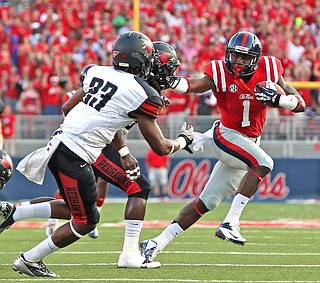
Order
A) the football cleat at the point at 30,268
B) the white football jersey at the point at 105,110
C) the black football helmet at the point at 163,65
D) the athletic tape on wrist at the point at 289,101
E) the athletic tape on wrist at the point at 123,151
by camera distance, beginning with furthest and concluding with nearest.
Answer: the athletic tape on wrist at the point at 289,101
the black football helmet at the point at 163,65
the athletic tape on wrist at the point at 123,151
the football cleat at the point at 30,268
the white football jersey at the point at 105,110

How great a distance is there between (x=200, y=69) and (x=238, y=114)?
8450 millimetres

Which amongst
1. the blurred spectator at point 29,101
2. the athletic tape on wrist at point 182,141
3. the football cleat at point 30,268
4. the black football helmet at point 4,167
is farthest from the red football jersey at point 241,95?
the blurred spectator at point 29,101

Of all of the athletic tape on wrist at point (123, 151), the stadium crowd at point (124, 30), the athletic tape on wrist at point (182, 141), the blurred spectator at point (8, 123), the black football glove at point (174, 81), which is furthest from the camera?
the stadium crowd at point (124, 30)

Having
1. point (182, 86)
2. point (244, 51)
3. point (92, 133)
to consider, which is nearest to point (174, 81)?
point (182, 86)

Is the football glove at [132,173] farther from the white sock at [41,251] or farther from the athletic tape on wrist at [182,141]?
the white sock at [41,251]

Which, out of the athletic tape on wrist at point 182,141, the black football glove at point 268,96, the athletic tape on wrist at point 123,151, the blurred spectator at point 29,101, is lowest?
the blurred spectator at point 29,101

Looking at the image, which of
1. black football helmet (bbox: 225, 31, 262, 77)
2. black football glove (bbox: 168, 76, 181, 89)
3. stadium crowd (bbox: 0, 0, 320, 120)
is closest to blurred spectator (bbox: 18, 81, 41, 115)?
stadium crowd (bbox: 0, 0, 320, 120)

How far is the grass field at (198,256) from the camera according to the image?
552 centimetres

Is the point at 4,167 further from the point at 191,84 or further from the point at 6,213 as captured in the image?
the point at 191,84

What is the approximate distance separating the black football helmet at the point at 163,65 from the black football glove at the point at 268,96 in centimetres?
67

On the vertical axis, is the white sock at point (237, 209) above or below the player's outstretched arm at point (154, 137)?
below

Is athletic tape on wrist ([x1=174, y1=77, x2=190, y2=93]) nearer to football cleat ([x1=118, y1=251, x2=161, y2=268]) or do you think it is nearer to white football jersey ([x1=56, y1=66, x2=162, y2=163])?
white football jersey ([x1=56, y1=66, x2=162, y2=163])

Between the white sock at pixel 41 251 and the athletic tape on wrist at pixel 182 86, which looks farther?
the athletic tape on wrist at pixel 182 86

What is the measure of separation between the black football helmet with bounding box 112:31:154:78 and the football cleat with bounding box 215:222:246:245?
54.2 inches
